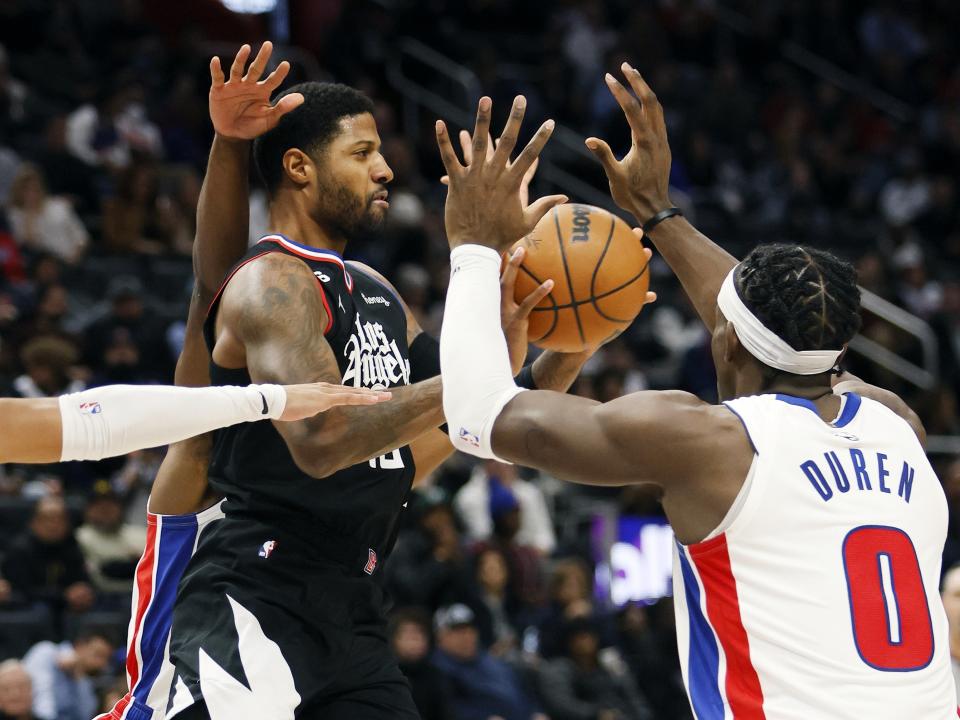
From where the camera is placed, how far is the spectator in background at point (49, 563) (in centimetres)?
966

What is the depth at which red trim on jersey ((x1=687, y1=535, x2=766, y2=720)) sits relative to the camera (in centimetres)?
333

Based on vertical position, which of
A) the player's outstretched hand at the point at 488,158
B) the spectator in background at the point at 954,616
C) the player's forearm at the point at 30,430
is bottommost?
the spectator in background at the point at 954,616

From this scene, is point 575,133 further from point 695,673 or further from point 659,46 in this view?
point 695,673

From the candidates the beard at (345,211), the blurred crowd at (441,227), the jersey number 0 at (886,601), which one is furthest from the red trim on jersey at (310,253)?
the blurred crowd at (441,227)

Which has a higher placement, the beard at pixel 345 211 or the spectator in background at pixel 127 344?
the beard at pixel 345 211

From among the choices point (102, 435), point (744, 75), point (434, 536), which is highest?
point (744, 75)

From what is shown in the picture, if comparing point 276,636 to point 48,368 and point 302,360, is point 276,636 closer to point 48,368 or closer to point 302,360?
point 302,360

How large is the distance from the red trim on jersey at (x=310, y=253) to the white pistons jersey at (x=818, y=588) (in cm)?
172

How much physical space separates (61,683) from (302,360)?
5.67 metres

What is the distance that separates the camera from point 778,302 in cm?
346

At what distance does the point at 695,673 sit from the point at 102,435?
5.52 ft

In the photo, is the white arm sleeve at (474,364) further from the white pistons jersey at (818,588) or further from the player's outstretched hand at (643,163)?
the player's outstretched hand at (643,163)

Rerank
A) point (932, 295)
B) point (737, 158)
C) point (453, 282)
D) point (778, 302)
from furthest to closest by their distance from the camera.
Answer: point (737, 158)
point (932, 295)
point (453, 282)
point (778, 302)

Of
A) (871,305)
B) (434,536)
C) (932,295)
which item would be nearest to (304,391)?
(434,536)
